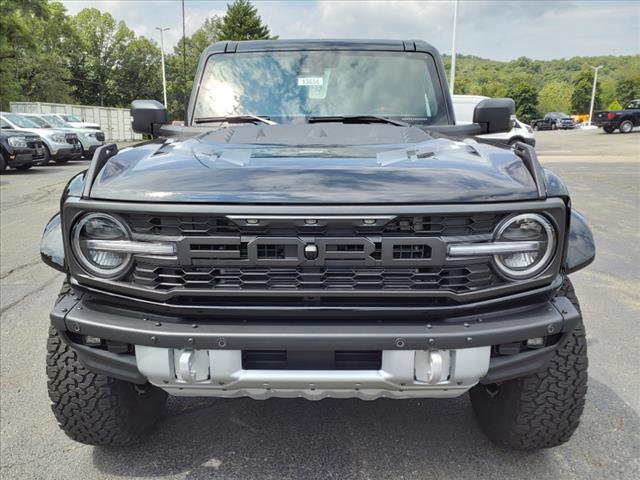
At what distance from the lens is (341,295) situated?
1.83m

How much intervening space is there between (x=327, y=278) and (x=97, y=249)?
82 centimetres

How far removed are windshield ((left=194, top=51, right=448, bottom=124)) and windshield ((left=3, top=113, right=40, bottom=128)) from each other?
49.0 feet

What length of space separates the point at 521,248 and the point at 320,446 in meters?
1.31

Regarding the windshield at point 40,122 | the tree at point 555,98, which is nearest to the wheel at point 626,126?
the windshield at point 40,122

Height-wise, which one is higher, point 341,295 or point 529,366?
point 341,295

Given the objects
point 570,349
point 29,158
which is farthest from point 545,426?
point 29,158

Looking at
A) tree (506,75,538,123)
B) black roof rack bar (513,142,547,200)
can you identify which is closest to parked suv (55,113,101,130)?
black roof rack bar (513,142,547,200)

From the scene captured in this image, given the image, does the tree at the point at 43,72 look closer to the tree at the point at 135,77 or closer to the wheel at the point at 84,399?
the tree at the point at 135,77

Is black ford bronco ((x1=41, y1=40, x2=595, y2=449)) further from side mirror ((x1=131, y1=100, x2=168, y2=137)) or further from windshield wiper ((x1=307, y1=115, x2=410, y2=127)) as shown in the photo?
side mirror ((x1=131, y1=100, x2=168, y2=137))

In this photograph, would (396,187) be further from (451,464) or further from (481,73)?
(481,73)

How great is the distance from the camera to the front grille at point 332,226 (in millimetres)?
1804

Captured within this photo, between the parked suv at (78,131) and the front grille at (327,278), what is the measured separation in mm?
16869

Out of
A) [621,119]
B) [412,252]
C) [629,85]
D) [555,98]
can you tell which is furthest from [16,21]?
[555,98]

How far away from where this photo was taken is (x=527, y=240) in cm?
189
